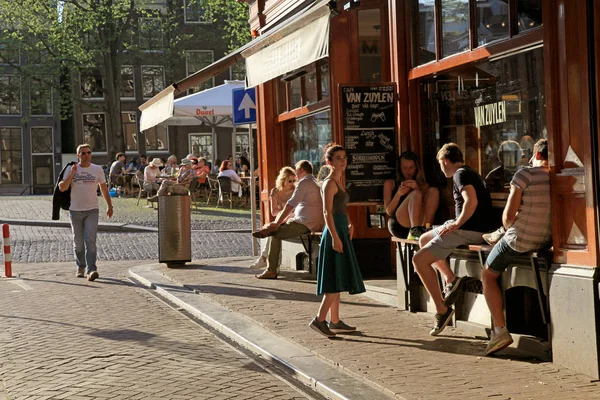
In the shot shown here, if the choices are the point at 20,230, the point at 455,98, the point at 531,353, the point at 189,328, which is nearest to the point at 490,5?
the point at 455,98

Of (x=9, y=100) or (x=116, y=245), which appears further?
(x=9, y=100)

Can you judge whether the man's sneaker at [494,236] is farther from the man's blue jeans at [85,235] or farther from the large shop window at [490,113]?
the man's blue jeans at [85,235]

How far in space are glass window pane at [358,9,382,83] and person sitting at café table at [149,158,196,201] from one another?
14.3 feet

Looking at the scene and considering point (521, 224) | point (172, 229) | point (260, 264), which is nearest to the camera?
point (521, 224)

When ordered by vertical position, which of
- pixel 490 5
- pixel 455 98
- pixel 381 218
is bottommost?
pixel 381 218

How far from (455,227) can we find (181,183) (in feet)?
42.0

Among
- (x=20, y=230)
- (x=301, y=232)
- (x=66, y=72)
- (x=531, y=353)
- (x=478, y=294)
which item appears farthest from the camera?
(x=66, y=72)

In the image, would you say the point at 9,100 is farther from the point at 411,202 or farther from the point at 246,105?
the point at 411,202

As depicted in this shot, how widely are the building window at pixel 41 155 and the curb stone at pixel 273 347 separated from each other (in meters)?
43.7

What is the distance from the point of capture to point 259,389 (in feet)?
21.8

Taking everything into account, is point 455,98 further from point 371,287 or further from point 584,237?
point 584,237

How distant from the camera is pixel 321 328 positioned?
872cm

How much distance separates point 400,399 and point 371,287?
5109 mm

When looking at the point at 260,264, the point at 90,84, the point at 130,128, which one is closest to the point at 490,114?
the point at 260,264
